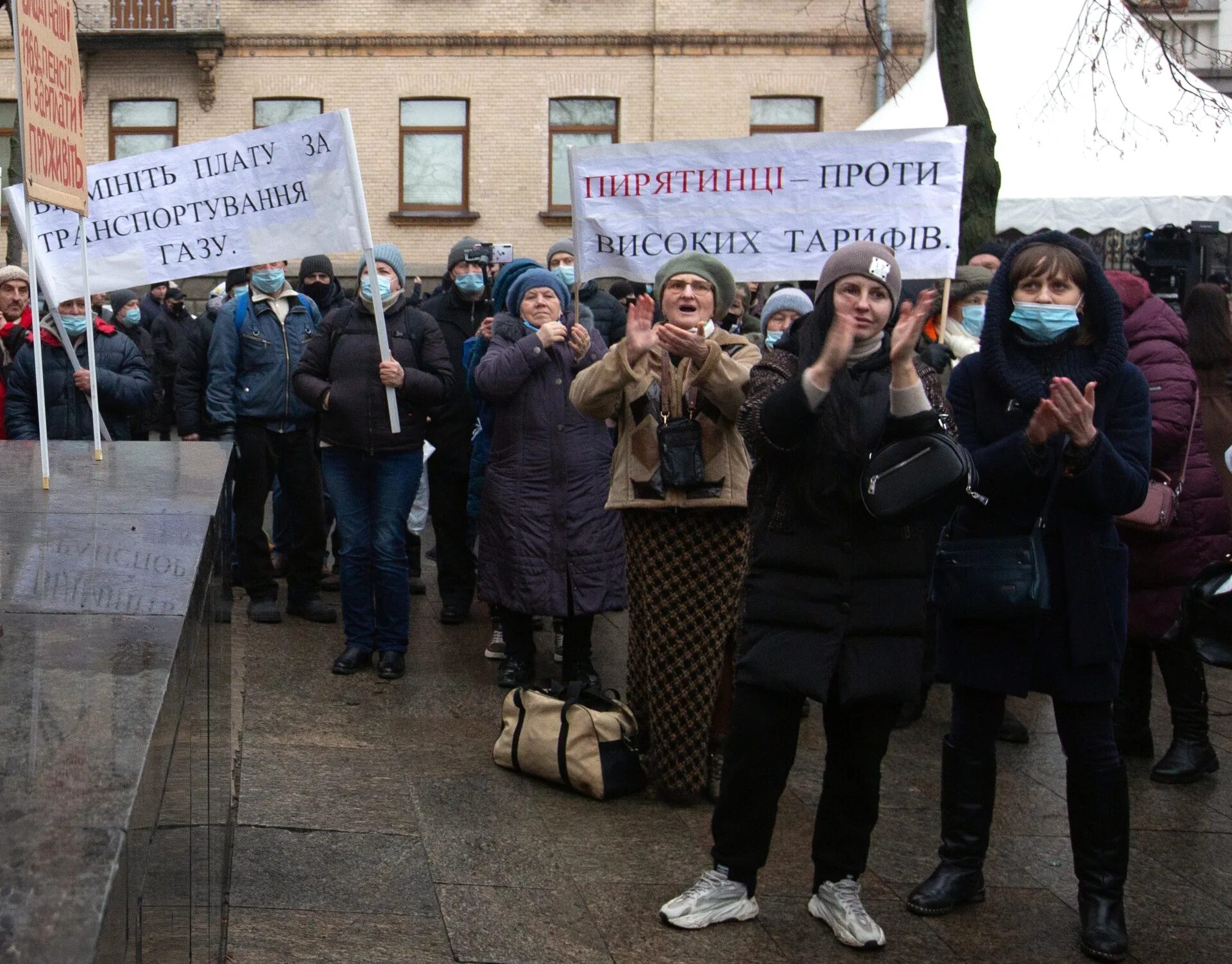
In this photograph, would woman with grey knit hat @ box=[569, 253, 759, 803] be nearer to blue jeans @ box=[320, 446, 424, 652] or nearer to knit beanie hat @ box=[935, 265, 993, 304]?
blue jeans @ box=[320, 446, 424, 652]

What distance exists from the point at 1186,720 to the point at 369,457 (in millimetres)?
3599

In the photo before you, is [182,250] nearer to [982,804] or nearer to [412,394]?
[412,394]

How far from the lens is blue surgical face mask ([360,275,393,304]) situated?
7.49 meters

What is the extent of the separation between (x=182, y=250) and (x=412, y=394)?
1.20 metres

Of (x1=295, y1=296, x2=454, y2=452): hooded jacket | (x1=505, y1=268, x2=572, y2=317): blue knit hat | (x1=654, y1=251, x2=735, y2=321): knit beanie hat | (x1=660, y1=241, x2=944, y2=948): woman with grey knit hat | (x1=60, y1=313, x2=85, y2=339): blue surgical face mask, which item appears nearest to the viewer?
(x1=660, y1=241, x2=944, y2=948): woman with grey knit hat

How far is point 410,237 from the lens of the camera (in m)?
27.5

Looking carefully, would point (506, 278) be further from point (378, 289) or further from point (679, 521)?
point (679, 521)

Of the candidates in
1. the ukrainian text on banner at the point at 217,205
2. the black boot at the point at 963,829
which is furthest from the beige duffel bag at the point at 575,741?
the ukrainian text on banner at the point at 217,205

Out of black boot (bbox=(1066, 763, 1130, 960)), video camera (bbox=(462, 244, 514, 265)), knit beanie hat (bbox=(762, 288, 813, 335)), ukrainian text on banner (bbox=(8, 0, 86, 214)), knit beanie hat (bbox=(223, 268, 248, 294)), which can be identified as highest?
ukrainian text on banner (bbox=(8, 0, 86, 214))

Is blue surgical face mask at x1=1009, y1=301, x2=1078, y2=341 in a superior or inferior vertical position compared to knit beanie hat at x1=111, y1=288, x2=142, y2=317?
inferior

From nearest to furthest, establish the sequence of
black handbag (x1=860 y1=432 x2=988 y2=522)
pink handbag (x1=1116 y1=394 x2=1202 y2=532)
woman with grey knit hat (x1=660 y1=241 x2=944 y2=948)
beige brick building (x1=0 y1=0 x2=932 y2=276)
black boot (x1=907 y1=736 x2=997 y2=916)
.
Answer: black handbag (x1=860 y1=432 x2=988 y2=522) → woman with grey knit hat (x1=660 y1=241 x2=944 y2=948) → black boot (x1=907 y1=736 x2=997 y2=916) → pink handbag (x1=1116 y1=394 x2=1202 y2=532) → beige brick building (x1=0 y1=0 x2=932 y2=276)

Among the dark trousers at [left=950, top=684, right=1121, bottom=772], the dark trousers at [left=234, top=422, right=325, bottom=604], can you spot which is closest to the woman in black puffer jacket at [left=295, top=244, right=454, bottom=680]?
the dark trousers at [left=234, top=422, right=325, bottom=604]

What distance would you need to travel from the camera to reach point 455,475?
873 cm

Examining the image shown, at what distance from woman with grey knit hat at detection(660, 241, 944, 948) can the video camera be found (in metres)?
4.61
